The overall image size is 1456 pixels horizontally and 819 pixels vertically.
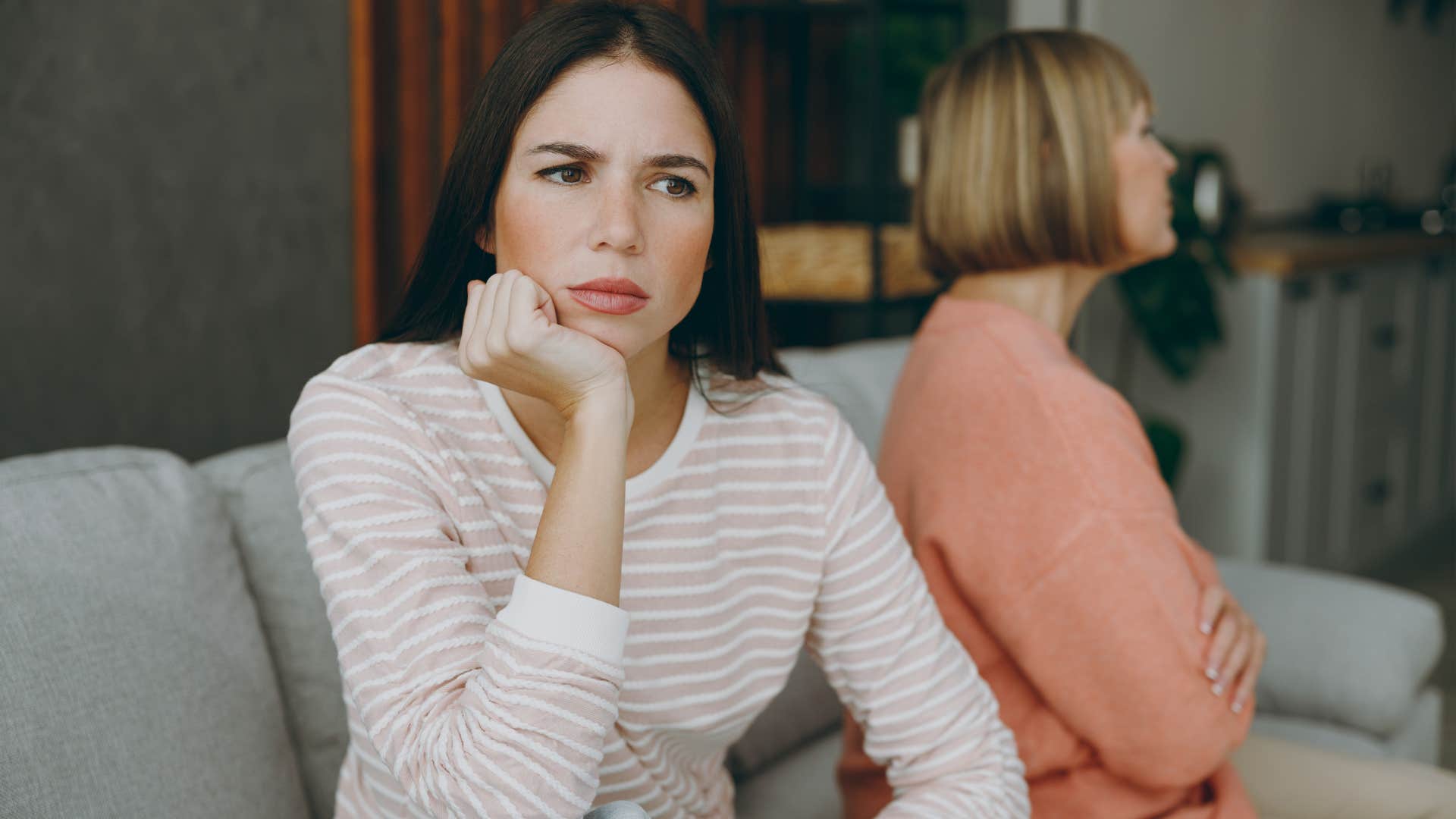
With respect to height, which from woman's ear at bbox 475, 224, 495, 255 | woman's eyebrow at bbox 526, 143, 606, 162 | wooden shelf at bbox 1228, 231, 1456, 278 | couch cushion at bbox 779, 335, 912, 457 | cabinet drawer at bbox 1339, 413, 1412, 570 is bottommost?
cabinet drawer at bbox 1339, 413, 1412, 570

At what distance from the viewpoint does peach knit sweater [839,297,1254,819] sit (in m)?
1.19

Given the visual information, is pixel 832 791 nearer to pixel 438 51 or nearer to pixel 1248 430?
pixel 438 51

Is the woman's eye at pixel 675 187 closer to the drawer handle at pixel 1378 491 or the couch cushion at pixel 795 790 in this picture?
the couch cushion at pixel 795 790

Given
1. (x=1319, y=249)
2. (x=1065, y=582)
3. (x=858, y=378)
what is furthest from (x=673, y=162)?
(x=1319, y=249)

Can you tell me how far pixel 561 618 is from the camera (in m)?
0.77

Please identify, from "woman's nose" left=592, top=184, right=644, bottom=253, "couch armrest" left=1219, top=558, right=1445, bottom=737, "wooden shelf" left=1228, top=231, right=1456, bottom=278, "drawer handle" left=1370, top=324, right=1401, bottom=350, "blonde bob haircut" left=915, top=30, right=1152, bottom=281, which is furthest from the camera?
"drawer handle" left=1370, top=324, right=1401, bottom=350

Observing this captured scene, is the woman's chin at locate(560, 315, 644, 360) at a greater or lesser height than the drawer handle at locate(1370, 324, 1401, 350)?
greater

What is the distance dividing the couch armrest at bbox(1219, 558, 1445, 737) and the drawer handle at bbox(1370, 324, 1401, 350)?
2.31m

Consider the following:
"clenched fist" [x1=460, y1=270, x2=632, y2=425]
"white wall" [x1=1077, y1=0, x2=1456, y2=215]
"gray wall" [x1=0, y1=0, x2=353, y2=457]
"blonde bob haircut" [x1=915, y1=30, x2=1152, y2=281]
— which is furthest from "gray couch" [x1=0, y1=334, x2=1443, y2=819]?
"white wall" [x1=1077, y1=0, x2=1456, y2=215]

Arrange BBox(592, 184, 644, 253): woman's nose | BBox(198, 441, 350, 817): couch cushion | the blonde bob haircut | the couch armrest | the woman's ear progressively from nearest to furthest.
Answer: BBox(592, 184, 644, 253): woman's nose → the woman's ear → BBox(198, 441, 350, 817): couch cushion → the blonde bob haircut → the couch armrest

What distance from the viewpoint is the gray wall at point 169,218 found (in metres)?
1.62

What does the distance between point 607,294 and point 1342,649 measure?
144cm

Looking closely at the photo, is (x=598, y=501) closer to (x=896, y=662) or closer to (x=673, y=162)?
(x=673, y=162)

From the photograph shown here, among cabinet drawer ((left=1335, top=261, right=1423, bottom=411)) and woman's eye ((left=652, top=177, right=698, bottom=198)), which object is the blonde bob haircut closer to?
woman's eye ((left=652, top=177, right=698, bottom=198))
